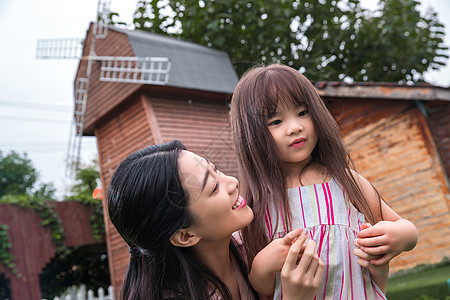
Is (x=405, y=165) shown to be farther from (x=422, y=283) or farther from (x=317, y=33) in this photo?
(x=317, y=33)

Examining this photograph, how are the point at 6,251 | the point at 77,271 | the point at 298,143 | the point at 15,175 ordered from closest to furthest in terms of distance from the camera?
the point at 298,143
the point at 6,251
the point at 77,271
the point at 15,175

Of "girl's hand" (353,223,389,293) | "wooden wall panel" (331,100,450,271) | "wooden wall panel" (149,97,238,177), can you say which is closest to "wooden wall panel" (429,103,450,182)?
"wooden wall panel" (331,100,450,271)

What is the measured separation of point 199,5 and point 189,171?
1102cm

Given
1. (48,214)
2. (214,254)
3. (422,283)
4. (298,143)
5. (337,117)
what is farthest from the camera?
(48,214)

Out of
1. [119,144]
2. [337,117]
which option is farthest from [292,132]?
[119,144]

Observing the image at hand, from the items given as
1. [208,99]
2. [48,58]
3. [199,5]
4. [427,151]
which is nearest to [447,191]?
[427,151]

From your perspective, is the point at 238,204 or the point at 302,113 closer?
the point at 238,204

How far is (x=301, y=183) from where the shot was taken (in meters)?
1.99

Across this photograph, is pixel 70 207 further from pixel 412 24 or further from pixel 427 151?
pixel 412 24

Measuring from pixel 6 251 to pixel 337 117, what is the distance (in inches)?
339

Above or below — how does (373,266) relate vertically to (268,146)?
below

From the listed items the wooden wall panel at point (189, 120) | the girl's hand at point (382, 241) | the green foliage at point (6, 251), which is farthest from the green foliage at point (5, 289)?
the girl's hand at point (382, 241)

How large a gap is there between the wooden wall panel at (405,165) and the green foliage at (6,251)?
8279 mm

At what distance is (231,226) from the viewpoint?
1.70 meters
